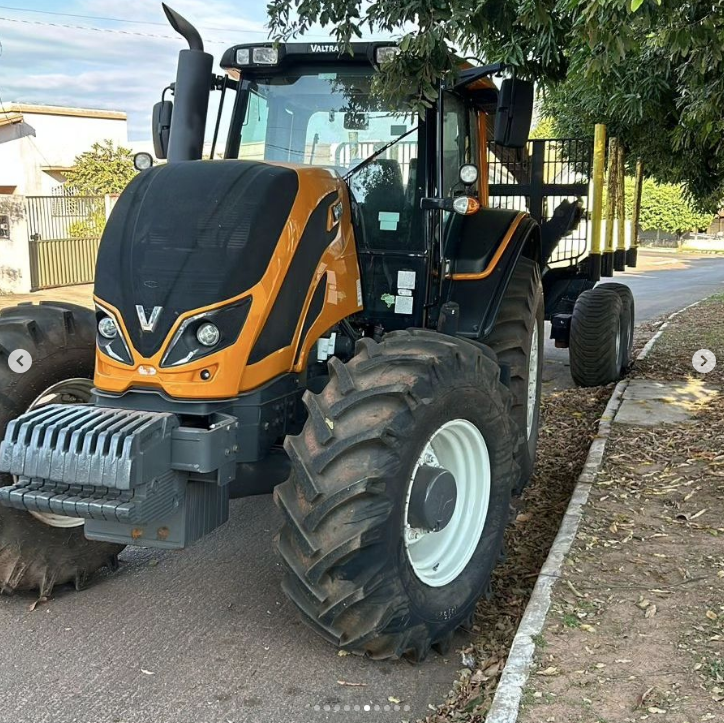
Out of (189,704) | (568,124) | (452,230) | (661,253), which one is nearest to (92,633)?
(189,704)

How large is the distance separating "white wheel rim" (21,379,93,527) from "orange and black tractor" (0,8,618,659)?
0.4 inches

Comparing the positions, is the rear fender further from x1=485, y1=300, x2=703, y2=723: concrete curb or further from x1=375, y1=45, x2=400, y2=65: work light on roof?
x1=375, y1=45, x2=400, y2=65: work light on roof

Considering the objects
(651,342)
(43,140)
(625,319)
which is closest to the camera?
(625,319)

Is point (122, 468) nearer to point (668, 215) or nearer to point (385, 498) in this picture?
point (385, 498)

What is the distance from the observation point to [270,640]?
3.94 m

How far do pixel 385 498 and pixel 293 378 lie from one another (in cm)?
87

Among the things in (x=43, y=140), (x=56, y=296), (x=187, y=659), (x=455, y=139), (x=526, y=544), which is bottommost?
(x=187, y=659)

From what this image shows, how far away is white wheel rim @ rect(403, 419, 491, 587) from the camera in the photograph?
152 inches

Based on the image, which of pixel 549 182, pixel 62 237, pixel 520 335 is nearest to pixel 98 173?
pixel 62 237

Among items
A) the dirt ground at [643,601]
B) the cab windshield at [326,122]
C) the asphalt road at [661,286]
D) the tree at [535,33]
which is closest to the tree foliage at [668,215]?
the asphalt road at [661,286]

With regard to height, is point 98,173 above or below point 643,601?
above

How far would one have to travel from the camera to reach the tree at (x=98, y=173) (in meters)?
24.7

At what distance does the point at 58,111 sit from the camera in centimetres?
2800

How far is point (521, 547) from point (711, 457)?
71.5 inches
